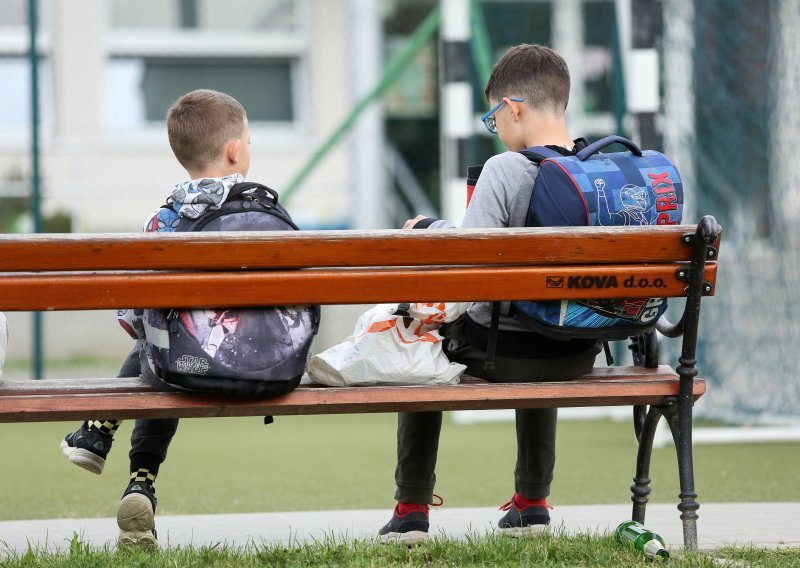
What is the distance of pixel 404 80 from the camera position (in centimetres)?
1372

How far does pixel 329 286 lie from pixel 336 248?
10 cm

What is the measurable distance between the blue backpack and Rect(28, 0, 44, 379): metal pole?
5.49 metres

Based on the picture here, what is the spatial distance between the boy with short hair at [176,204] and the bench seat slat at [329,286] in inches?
12.2

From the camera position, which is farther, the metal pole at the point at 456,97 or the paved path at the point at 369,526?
the metal pole at the point at 456,97

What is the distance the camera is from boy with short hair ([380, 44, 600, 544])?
360 cm

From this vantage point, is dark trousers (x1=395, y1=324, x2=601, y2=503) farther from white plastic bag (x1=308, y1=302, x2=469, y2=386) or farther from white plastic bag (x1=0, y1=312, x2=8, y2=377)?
white plastic bag (x1=0, y1=312, x2=8, y2=377)

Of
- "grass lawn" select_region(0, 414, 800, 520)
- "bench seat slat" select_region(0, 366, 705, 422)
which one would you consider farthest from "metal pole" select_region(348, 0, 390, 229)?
"bench seat slat" select_region(0, 366, 705, 422)

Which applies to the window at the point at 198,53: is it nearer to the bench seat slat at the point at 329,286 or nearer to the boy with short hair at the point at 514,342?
the boy with short hair at the point at 514,342

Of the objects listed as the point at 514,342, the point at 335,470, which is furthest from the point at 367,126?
the point at 514,342

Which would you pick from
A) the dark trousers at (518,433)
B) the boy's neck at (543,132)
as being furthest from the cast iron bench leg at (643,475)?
the boy's neck at (543,132)

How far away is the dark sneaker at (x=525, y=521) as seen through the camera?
154 inches

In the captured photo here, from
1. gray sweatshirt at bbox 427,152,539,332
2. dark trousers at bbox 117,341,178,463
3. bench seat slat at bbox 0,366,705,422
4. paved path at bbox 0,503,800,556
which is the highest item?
gray sweatshirt at bbox 427,152,539,332

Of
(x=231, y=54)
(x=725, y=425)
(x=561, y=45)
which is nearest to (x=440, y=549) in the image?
(x=725, y=425)

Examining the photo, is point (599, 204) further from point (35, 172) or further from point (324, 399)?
point (35, 172)
